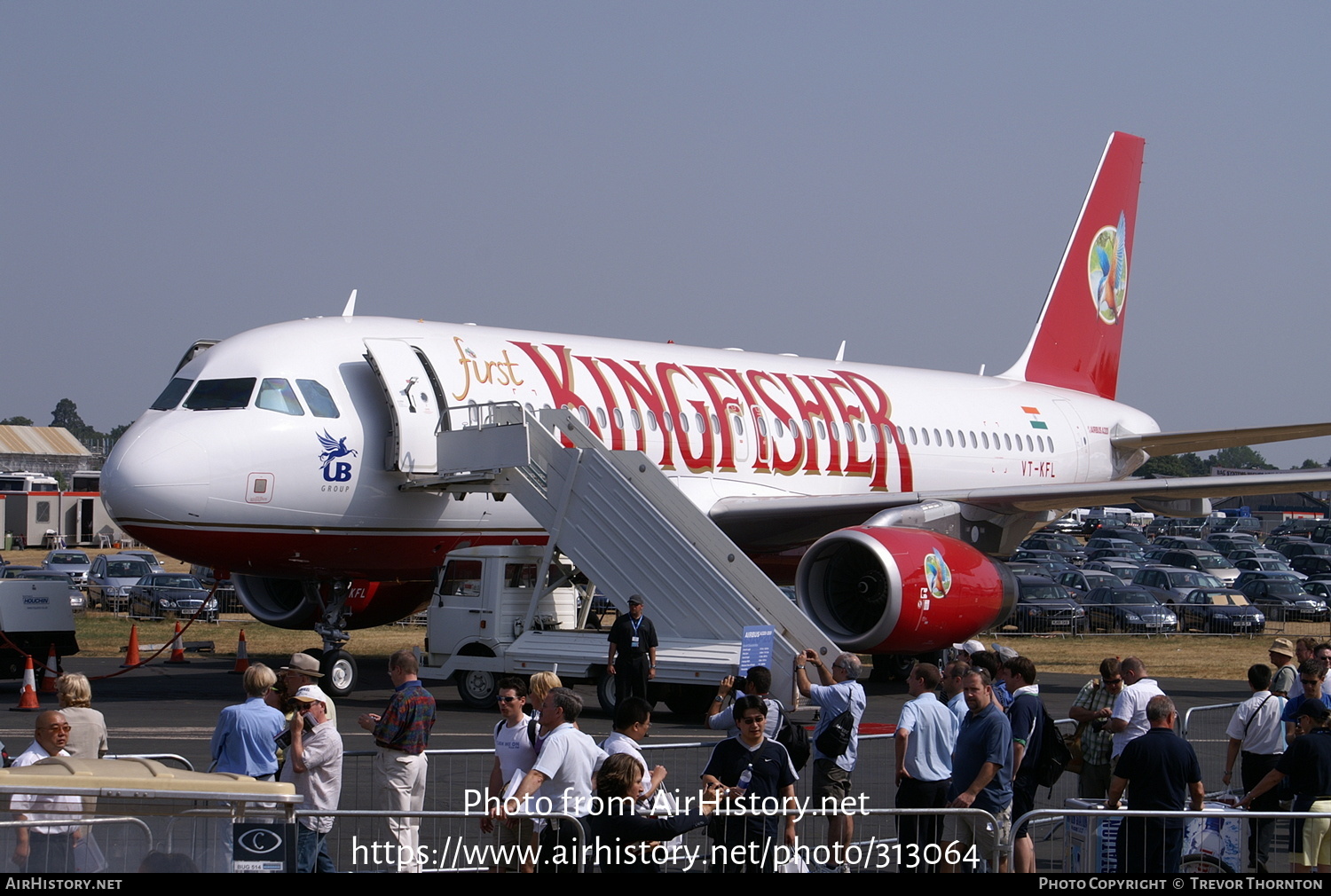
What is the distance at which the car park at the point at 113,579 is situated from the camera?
3288 cm

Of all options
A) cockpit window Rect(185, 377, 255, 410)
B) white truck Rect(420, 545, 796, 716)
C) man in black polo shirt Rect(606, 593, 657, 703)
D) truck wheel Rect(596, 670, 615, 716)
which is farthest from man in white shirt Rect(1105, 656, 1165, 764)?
cockpit window Rect(185, 377, 255, 410)

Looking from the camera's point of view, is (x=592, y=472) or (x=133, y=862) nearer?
(x=133, y=862)

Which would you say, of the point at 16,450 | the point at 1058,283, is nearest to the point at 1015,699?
the point at 1058,283

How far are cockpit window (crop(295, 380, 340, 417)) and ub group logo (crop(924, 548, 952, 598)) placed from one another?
6.25 m

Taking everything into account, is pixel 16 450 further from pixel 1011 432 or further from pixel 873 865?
pixel 873 865

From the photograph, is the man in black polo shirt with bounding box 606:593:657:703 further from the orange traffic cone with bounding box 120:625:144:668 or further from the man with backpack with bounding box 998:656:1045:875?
the orange traffic cone with bounding box 120:625:144:668

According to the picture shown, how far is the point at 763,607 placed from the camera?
46.7ft

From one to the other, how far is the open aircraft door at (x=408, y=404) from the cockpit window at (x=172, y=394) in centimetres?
187

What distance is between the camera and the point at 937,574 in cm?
1563

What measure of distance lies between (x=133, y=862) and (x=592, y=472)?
9.87 meters

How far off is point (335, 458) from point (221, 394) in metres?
1.30

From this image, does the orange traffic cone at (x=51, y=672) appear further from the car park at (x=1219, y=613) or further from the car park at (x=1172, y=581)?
the car park at (x=1172, y=581)

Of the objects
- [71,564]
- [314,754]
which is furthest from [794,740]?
[71,564]

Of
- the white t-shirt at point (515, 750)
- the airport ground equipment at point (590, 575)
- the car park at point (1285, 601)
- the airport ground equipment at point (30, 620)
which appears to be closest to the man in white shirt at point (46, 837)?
the white t-shirt at point (515, 750)
